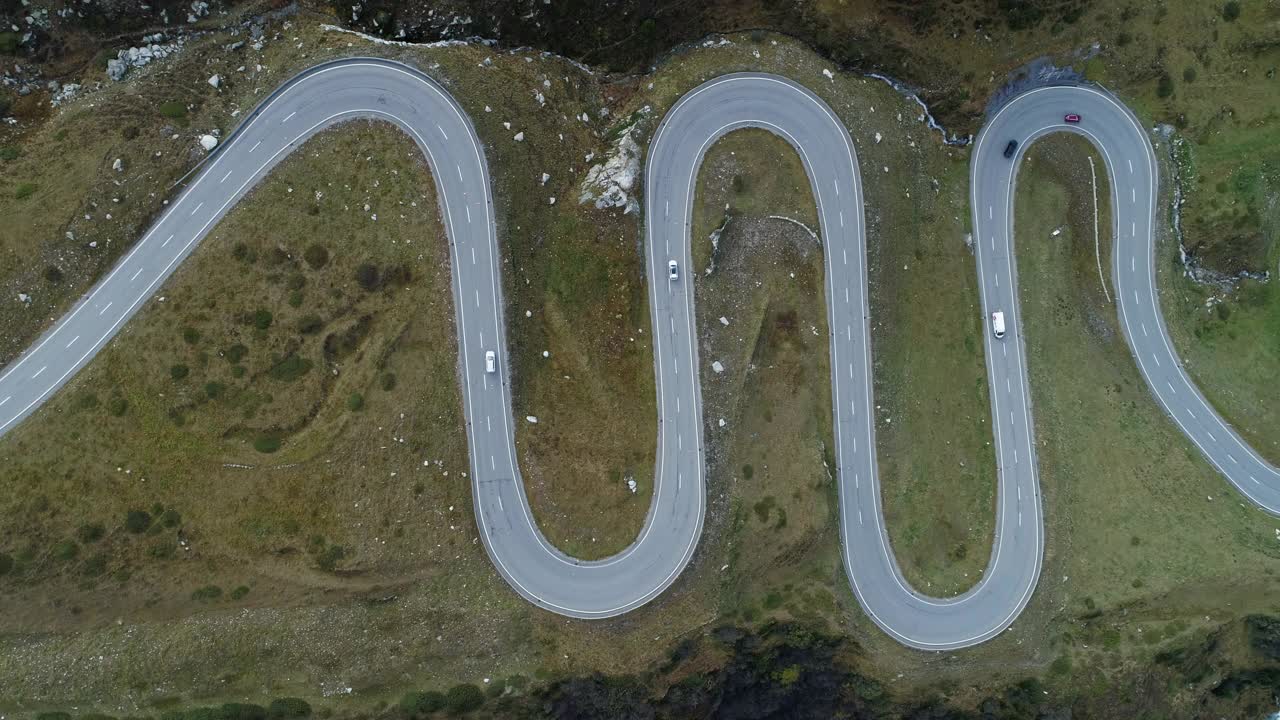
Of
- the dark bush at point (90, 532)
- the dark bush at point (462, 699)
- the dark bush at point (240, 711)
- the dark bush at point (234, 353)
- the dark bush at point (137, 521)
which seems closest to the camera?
the dark bush at point (90, 532)

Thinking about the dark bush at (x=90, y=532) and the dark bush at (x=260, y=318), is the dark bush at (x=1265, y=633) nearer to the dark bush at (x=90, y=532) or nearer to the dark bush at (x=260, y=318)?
the dark bush at (x=260, y=318)

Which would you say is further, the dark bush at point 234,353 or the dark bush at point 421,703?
the dark bush at point 421,703

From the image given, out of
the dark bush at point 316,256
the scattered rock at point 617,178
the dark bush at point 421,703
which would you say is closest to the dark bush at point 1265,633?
the scattered rock at point 617,178

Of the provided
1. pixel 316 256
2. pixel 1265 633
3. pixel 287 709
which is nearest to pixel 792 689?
pixel 1265 633

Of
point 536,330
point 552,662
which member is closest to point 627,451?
point 536,330

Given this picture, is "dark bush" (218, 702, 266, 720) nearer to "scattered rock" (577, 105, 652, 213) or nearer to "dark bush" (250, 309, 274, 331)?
"dark bush" (250, 309, 274, 331)

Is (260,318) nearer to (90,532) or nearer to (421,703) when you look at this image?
(90,532)
